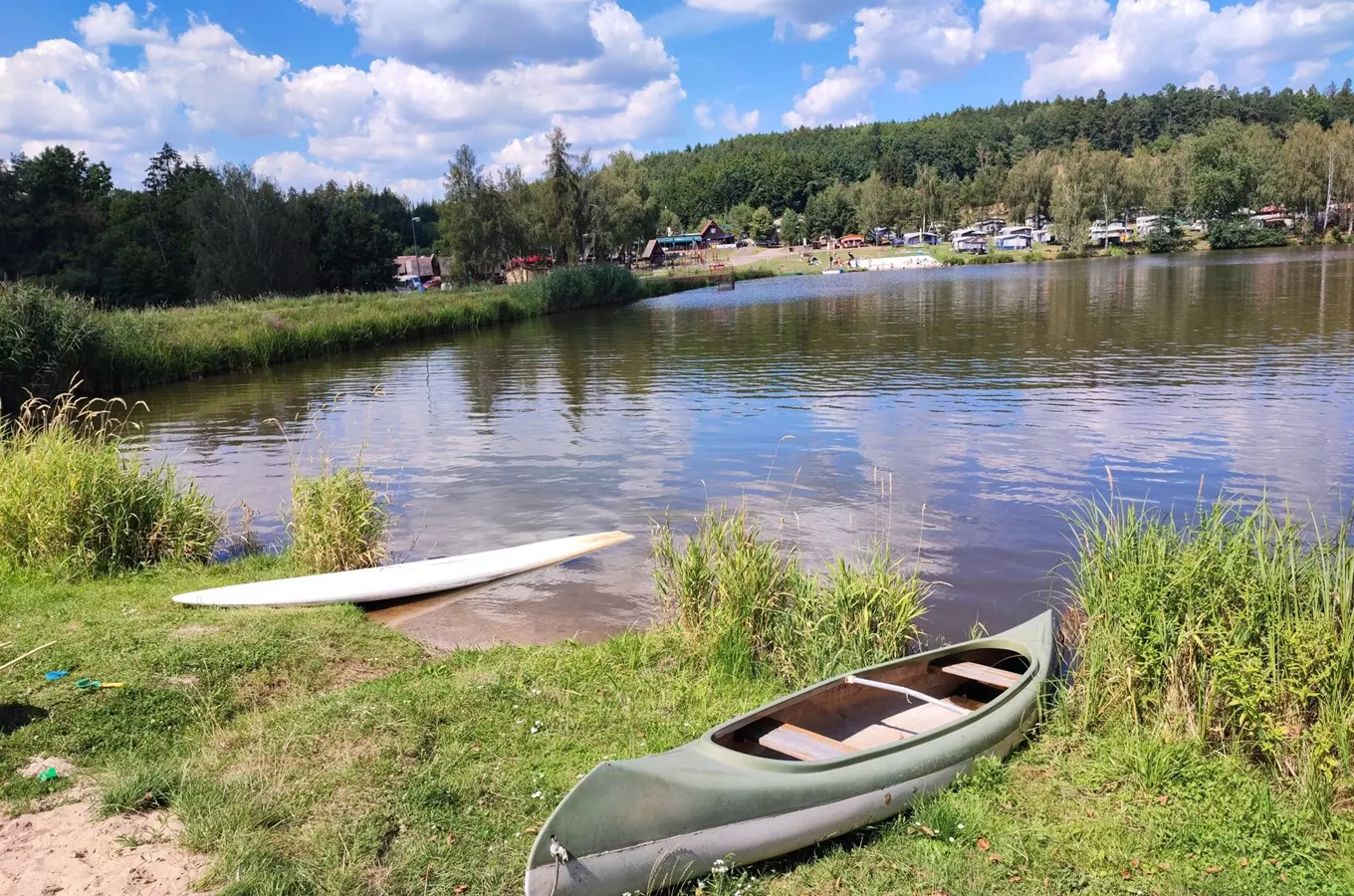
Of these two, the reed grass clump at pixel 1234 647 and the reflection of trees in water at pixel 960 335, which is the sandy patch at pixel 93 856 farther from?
the reflection of trees in water at pixel 960 335

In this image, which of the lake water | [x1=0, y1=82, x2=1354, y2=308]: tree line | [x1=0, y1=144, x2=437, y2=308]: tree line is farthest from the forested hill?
the lake water

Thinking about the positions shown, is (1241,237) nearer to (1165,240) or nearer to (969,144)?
(1165,240)

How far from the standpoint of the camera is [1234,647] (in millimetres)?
5688

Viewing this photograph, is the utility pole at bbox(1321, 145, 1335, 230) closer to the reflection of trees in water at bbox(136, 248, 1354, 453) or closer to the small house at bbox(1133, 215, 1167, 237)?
the small house at bbox(1133, 215, 1167, 237)

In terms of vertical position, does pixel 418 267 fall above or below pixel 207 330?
above

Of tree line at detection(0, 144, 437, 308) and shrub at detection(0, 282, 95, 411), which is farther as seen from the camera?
tree line at detection(0, 144, 437, 308)

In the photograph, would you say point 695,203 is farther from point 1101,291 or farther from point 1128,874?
point 1128,874

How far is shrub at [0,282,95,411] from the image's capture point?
22641mm

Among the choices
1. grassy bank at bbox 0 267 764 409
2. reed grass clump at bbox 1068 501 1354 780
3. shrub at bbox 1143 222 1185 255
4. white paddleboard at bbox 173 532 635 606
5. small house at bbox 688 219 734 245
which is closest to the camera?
reed grass clump at bbox 1068 501 1354 780

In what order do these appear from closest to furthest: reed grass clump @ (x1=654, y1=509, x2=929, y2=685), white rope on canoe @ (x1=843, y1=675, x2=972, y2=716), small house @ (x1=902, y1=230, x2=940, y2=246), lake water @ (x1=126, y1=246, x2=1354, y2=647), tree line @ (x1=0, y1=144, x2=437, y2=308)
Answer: white rope on canoe @ (x1=843, y1=675, x2=972, y2=716), reed grass clump @ (x1=654, y1=509, x2=929, y2=685), lake water @ (x1=126, y1=246, x2=1354, y2=647), tree line @ (x1=0, y1=144, x2=437, y2=308), small house @ (x1=902, y1=230, x2=940, y2=246)

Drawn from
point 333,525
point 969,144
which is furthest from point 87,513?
point 969,144

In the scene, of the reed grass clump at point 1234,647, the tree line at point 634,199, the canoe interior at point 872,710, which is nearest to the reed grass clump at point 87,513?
the canoe interior at point 872,710

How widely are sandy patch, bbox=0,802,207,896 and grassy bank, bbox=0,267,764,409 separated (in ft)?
67.9

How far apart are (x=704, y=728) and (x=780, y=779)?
1592mm
